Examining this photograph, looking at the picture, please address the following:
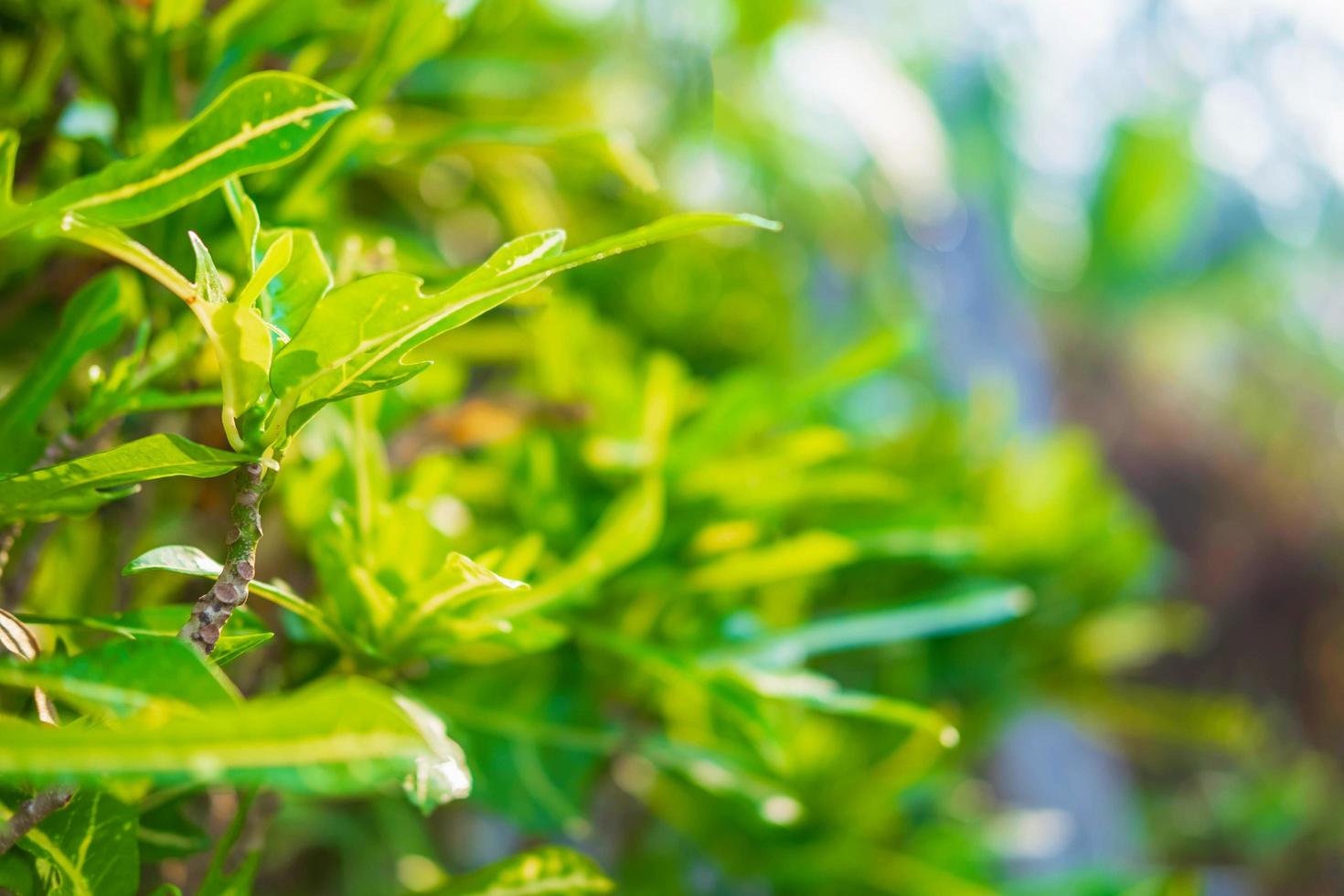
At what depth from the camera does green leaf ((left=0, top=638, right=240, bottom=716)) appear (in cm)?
17

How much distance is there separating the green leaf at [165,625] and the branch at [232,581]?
12mm

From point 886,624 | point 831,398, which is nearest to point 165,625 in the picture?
point 886,624

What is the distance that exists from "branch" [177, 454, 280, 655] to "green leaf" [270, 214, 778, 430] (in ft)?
0.09

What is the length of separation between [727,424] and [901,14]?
6.59 feet

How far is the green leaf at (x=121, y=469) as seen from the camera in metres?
0.21

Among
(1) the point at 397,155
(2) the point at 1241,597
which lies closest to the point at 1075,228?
(2) the point at 1241,597

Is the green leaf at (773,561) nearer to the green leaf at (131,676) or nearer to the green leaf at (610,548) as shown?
the green leaf at (610,548)

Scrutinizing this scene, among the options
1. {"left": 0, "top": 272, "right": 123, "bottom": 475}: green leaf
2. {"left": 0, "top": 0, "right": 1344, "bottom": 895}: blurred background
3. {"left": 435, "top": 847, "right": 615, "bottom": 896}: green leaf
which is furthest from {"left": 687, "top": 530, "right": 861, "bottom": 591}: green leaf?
{"left": 0, "top": 272, "right": 123, "bottom": 475}: green leaf

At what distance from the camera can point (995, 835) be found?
580 mm

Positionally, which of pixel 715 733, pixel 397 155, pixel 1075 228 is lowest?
pixel 1075 228

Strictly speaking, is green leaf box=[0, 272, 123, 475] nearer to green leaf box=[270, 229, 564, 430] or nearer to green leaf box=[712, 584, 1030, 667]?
green leaf box=[270, 229, 564, 430]

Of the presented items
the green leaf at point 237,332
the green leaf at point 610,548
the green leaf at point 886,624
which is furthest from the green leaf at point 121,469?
the green leaf at point 886,624

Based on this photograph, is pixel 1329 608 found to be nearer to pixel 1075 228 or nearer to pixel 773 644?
pixel 1075 228

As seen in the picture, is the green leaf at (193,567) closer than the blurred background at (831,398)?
Yes
